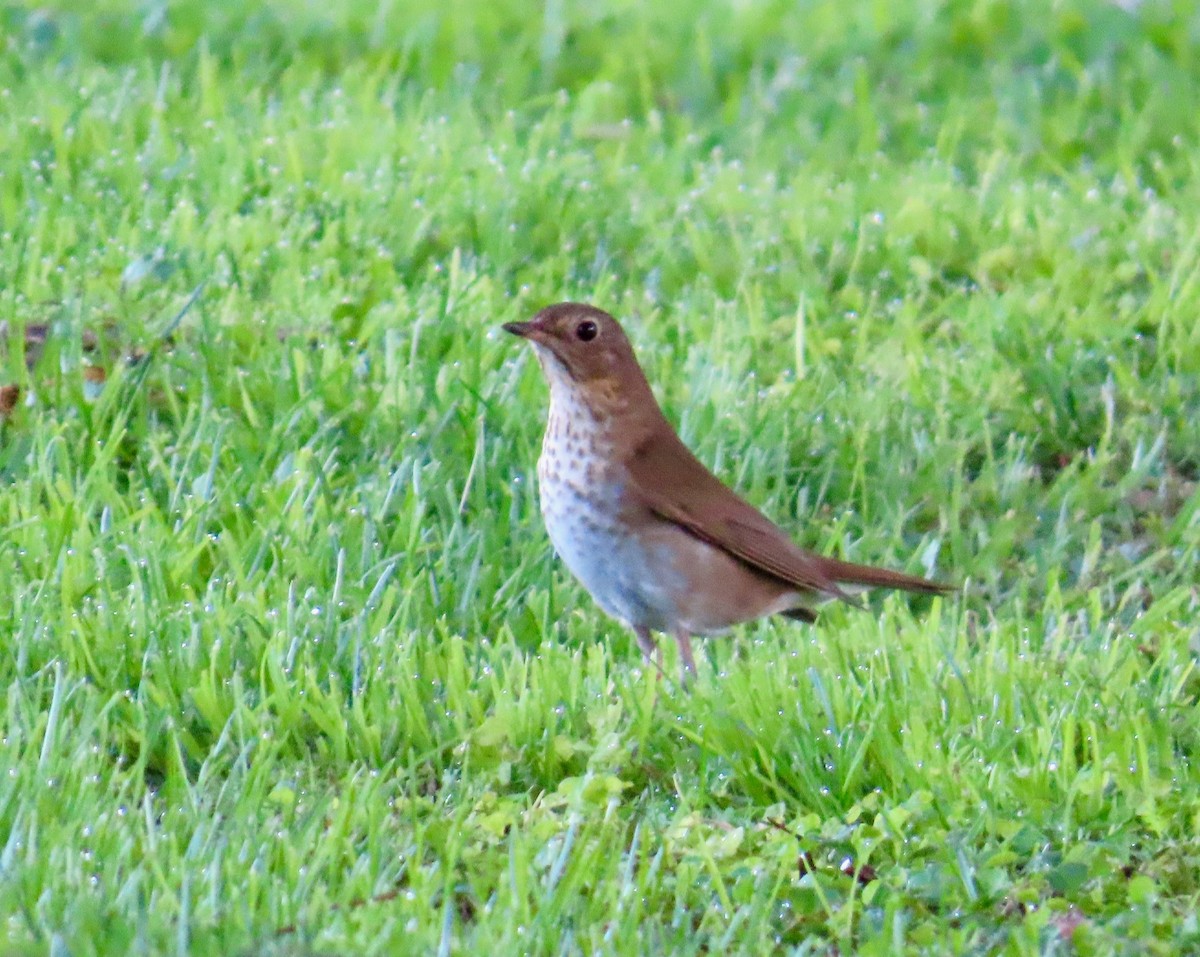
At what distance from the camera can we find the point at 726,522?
498 cm

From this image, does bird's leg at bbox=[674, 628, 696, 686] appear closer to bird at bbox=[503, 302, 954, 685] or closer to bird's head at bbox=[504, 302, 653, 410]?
bird at bbox=[503, 302, 954, 685]

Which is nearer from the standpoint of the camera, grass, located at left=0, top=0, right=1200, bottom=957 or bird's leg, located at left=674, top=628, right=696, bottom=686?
grass, located at left=0, top=0, right=1200, bottom=957

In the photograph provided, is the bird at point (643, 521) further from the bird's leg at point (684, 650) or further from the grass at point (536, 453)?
the grass at point (536, 453)

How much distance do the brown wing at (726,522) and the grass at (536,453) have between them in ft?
0.45

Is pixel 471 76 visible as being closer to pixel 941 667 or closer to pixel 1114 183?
pixel 1114 183

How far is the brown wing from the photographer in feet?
15.9

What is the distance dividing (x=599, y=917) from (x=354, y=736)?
2.79ft

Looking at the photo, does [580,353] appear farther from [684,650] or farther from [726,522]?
[684,650]

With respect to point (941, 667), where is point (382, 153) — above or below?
above

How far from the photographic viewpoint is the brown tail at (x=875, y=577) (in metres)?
5.02

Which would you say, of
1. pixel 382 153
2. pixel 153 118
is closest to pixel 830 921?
pixel 382 153

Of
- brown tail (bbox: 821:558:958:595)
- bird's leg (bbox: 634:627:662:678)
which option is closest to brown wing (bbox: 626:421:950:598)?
brown tail (bbox: 821:558:958:595)

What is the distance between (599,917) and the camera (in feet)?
11.8

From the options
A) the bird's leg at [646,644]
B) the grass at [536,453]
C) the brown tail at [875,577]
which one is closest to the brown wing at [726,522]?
the brown tail at [875,577]
